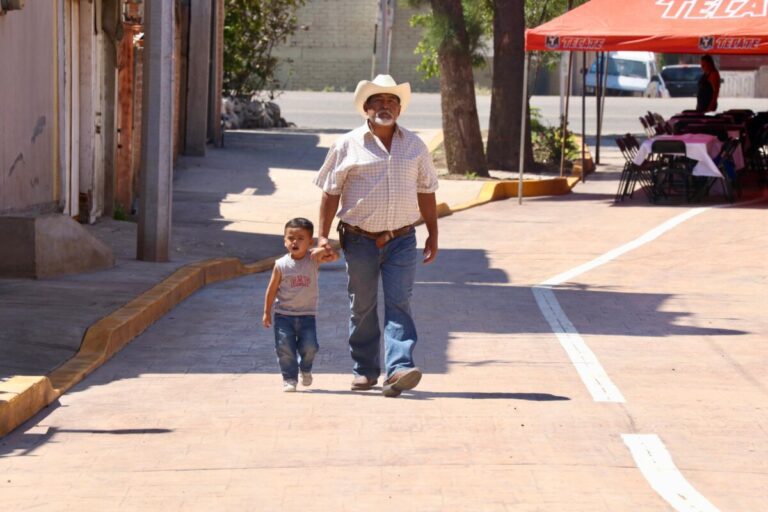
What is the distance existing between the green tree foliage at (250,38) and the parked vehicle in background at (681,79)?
18746 mm

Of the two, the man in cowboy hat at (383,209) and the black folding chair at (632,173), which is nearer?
the man in cowboy hat at (383,209)

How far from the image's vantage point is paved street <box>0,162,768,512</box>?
6434mm

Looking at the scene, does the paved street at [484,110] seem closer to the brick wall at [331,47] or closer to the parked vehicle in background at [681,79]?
the parked vehicle in background at [681,79]

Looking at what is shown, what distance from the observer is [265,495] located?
634 centimetres

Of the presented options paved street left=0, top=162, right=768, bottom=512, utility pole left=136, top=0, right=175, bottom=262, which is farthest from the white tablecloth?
utility pole left=136, top=0, right=175, bottom=262

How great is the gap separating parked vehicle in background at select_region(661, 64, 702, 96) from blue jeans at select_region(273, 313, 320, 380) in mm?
42169

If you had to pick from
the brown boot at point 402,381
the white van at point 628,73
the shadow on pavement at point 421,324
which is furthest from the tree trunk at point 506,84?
the white van at point 628,73

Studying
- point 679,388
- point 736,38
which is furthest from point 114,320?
point 736,38

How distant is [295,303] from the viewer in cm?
858

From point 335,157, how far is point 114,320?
274 cm

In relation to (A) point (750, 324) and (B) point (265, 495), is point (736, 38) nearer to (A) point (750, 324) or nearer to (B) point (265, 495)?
(A) point (750, 324)

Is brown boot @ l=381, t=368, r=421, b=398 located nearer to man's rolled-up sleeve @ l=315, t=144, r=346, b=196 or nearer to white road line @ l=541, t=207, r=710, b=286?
man's rolled-up sleeve @ l=315, t=144, r=346, b=196

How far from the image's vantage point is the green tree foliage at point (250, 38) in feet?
105

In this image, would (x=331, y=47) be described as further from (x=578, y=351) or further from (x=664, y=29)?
(x=578, y=351)
